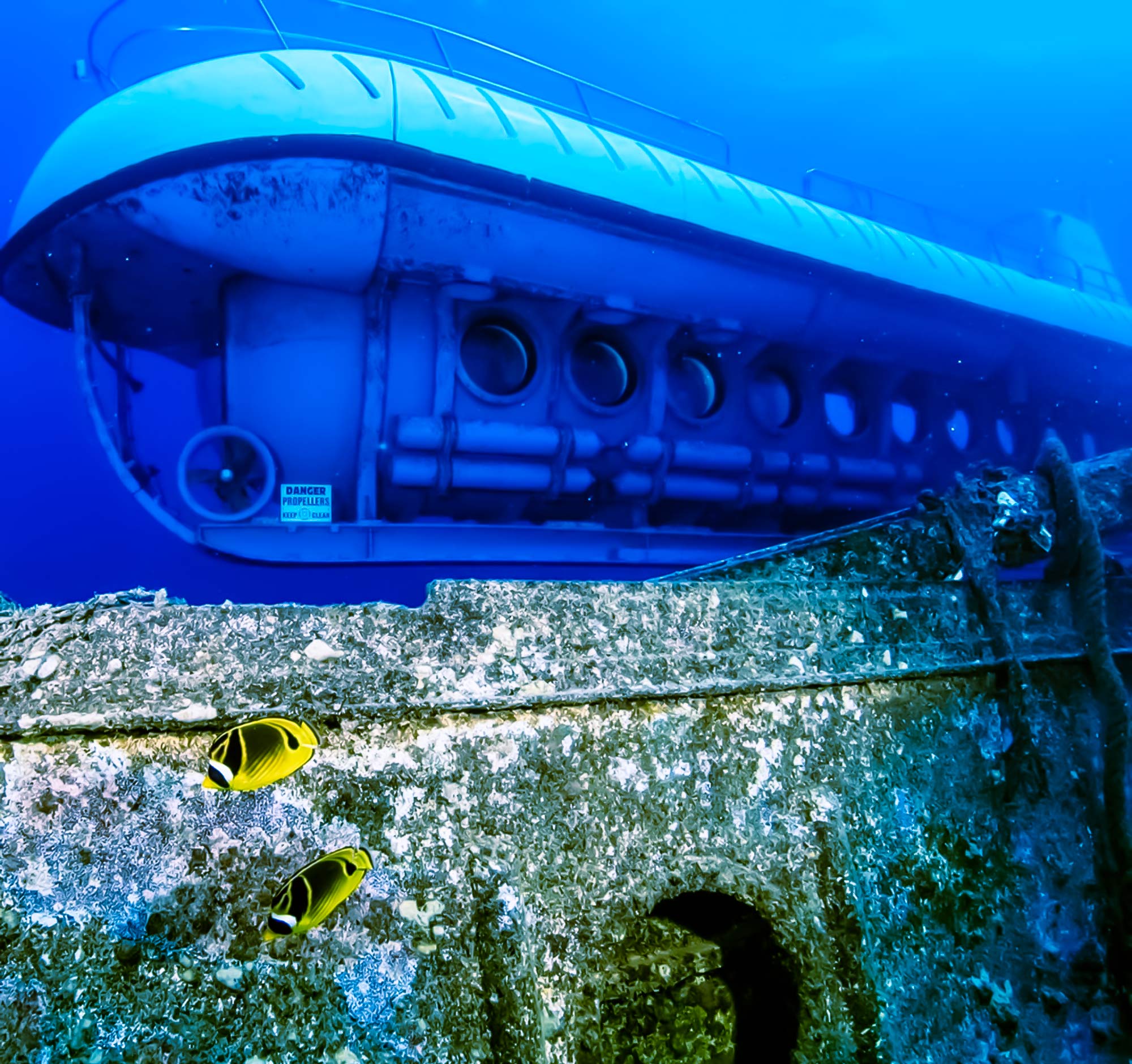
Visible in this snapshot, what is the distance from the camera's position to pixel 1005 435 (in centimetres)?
784

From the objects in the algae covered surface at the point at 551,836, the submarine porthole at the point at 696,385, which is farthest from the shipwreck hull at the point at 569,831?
the submarine porthole at the point at 696,385

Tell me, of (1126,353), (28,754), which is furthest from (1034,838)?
(1126,353)

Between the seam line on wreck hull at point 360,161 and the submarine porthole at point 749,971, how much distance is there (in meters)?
3.74

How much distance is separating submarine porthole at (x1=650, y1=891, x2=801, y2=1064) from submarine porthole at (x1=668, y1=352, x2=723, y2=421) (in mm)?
4436

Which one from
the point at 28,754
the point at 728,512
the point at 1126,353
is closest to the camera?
the point at 28,754

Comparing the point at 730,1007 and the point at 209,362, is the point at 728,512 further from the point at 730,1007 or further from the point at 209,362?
the point at 730,1007

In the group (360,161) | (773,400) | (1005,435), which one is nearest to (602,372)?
(773,400)

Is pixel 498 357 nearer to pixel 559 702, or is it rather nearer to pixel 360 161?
pixel 360 161

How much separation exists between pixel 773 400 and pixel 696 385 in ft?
2.61

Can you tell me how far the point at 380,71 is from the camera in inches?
156

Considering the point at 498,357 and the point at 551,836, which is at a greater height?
the point at 498,357

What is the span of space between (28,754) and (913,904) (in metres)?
1.46

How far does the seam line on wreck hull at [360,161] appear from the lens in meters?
3.48

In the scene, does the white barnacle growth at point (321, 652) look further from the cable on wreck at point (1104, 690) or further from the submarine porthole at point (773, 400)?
the submarine porthole at point (773, 400)
